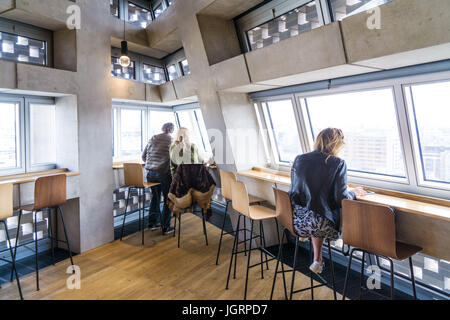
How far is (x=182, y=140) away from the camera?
411 cm

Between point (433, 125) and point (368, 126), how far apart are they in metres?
0.61

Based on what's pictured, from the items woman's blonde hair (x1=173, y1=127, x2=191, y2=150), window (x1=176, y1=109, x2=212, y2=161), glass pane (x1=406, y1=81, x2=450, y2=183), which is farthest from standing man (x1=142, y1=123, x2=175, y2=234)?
glass pane (x1=406, y1=81, x2=450, y2=183)

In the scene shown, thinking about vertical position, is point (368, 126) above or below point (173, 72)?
below

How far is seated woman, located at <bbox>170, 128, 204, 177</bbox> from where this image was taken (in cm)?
396

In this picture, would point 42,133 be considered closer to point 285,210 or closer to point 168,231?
point 168,231

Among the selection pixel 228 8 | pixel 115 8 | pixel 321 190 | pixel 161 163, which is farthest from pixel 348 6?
pixel 115 8

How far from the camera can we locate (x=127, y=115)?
5438 millimetres

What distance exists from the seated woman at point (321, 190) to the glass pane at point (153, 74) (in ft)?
13.4

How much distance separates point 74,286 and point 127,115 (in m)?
3.38

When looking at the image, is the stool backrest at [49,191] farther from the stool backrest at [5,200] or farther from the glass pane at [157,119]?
the glass pane at [157,119]

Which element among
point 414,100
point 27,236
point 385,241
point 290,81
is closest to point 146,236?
point 27,236

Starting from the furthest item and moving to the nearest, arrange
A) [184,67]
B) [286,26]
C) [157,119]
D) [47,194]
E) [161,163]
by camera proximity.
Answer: [157,119]
[184,67]
[161,163]
[286,26]
[47,194]

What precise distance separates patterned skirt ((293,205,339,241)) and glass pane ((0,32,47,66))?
4097 mm

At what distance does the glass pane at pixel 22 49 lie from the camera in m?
3.45
